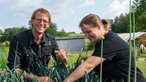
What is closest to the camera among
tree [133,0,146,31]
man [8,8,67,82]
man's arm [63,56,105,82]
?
man's arm [63,56,105,82]

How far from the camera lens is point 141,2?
116 ft

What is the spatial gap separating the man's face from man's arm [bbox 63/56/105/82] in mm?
1047

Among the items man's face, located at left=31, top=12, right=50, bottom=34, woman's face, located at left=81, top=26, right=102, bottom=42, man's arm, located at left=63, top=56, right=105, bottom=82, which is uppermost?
man's face, located at left=31, top=12, right=50, bottom=34

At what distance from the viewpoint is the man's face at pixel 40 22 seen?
10.5ft

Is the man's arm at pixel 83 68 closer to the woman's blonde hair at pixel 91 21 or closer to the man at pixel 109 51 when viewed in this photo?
the man at pixel 109 51

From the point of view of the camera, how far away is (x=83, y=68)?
2240 millimetres

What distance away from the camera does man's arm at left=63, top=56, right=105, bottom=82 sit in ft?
7.21

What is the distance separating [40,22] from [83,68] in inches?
43.2

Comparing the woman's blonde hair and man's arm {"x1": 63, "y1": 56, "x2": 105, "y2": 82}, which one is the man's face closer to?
the woman's blonde hair

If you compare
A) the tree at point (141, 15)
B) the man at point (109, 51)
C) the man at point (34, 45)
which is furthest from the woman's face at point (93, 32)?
the tree at point (141, 15)

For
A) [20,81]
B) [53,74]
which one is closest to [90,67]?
[53,74]

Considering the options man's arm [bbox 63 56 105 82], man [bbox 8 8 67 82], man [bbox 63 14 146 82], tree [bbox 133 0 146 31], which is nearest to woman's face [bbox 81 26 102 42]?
man [bbox 63 14 146 82]

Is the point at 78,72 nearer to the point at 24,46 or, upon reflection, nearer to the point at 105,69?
the point at 105,69

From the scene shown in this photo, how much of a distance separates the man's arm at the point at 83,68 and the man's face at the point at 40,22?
1.05 m
